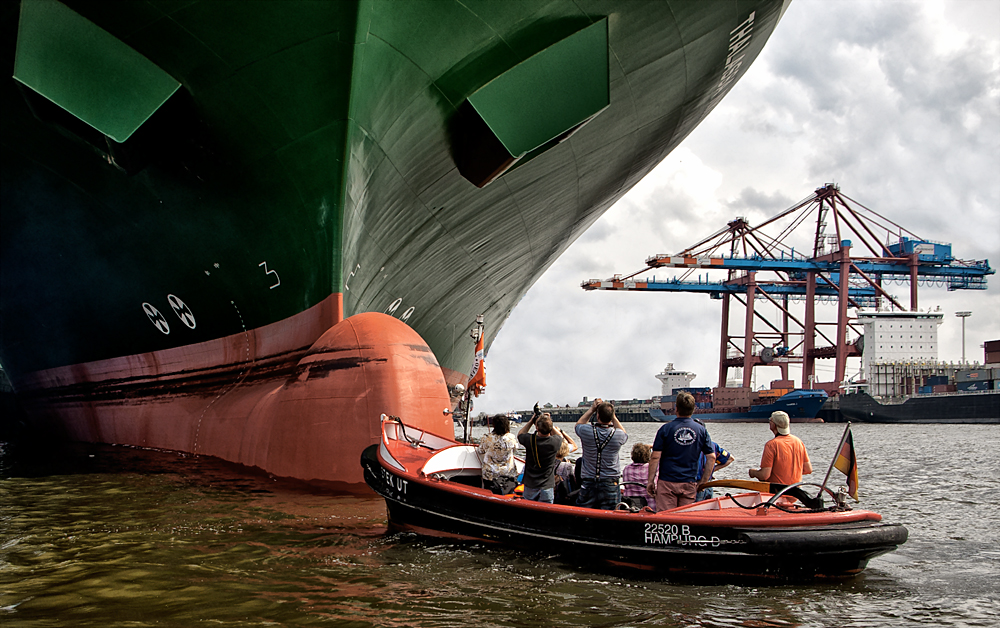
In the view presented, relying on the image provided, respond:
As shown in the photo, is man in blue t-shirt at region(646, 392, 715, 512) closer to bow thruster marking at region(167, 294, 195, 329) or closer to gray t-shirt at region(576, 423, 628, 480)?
gray t-shirt at region(576, 423, 628, 480)

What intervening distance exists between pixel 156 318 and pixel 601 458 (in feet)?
32.4

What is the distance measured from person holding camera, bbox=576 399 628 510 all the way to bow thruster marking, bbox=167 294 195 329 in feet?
28.3

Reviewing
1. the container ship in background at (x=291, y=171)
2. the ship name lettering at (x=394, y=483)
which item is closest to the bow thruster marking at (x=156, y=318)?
the container ship in background at (x=291, y=171)

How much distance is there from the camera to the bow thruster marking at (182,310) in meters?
12.7

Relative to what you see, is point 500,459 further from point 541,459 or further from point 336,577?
point 336,577

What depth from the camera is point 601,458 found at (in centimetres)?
693

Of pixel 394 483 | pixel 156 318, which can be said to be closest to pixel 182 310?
pixel 156 318

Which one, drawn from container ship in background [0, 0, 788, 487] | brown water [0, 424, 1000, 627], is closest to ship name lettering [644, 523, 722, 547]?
brown water [0, 424, 1000, 627]

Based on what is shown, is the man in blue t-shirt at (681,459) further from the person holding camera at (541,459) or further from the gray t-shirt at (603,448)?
the person holding camera at (541,459)

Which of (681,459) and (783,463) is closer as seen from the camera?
(681,459)

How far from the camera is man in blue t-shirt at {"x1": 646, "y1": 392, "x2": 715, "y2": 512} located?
6508mm

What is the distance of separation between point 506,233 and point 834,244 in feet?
182

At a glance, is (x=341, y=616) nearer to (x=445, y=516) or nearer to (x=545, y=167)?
(x=445, y=516)

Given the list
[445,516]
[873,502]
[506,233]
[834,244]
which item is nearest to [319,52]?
→ [445,516]
